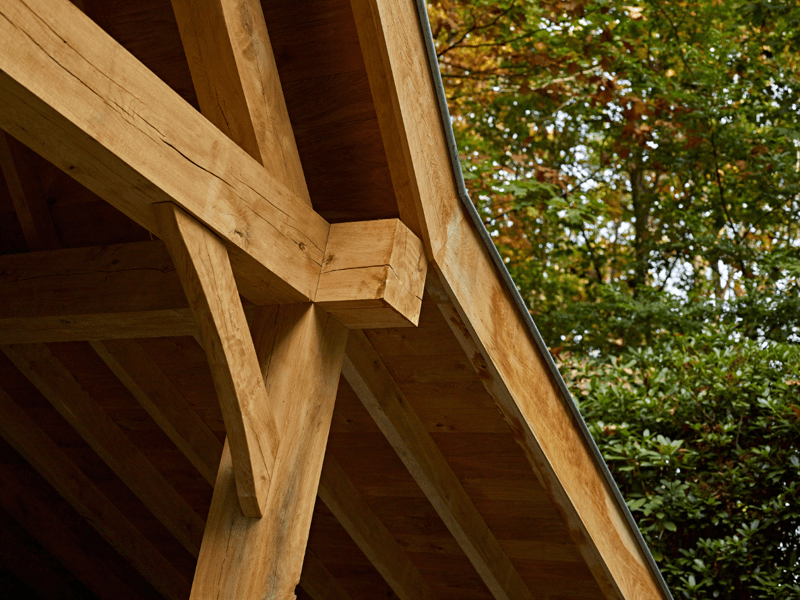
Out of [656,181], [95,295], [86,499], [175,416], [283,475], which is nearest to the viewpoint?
[283,475]

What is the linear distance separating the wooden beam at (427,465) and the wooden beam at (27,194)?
3.29ft

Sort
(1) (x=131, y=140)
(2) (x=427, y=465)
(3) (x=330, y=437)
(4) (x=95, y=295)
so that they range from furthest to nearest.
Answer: (3) (x=330, y=437) < (2) (x=427, y=465) < (4) (x=95, y=295) < (1) (x=131, y=140)

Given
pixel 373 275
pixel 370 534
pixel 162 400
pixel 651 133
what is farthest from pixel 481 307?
pixel 651 133

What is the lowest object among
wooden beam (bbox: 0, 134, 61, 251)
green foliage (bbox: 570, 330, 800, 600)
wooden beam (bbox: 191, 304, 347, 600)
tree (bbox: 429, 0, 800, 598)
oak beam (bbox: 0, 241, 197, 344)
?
wooden beam (bbox: 191, 304, 347, 600)

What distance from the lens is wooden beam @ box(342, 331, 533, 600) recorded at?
7.14ft

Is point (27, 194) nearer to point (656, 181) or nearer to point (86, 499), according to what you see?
point (86, 499)

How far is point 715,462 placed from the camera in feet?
12.8

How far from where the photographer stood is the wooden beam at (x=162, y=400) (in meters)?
2.57

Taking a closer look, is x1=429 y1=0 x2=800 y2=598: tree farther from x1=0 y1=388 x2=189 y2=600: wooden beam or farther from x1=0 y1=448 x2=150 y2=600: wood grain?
x1=0 y1=448 x2=150 y2=600: wood grain

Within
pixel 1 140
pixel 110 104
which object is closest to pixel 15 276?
pixel 1 140

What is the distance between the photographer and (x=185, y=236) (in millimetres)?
1338

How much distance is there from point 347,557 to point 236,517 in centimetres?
166

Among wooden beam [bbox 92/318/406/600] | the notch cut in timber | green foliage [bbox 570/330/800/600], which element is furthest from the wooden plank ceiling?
green foliage [bbox 570/330/800/600]

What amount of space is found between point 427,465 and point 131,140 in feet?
4.95
